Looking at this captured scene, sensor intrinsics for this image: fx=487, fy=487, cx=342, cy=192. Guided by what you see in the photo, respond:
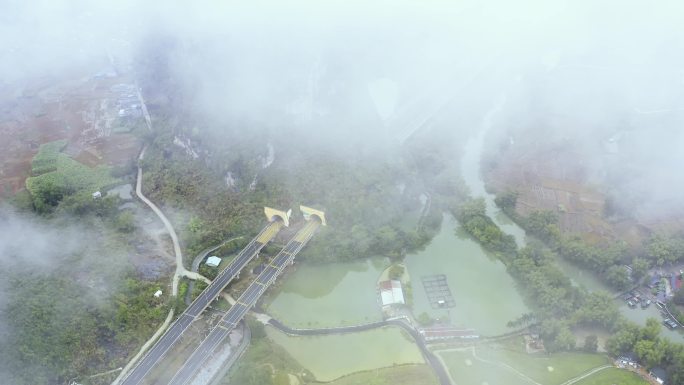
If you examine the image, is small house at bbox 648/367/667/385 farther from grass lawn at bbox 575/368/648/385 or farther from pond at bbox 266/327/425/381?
pond at bbox 266/327/425/381

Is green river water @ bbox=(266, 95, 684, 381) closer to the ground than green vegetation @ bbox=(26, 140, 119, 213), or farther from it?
closer to the ground

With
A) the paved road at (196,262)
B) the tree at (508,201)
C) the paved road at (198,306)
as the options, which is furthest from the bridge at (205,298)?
the tree at (508,201)

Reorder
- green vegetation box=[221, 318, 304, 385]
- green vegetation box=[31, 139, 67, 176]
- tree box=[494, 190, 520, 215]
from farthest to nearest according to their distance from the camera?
1. green vegetation box=[31, 139, 67, 176]
2. tree box=[494, 190, 520, 215]
3. green vegetation box=[221, 318, 304, 385]

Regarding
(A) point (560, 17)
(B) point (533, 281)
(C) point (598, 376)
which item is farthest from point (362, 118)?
(A) point (560, 17)

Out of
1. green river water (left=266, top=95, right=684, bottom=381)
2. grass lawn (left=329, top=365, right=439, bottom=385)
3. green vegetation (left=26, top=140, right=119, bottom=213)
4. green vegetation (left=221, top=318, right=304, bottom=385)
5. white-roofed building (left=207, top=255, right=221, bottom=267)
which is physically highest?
green vegetation (left=26, top=140, right=119, bottom=213)

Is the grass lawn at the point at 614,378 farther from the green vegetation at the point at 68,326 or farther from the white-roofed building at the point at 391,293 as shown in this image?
the green vegetation at the point at 68,326

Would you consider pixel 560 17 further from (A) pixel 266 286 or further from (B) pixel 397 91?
(A) pixel 266 286


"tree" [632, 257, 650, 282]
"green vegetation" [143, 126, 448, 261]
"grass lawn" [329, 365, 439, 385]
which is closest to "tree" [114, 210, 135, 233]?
"green vegetation" [143, 126, 448, 261]

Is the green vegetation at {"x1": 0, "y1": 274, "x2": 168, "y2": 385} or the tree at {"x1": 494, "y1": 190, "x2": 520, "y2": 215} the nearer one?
the green vegetation at {"x1": 0, "y1": 274, "x2": 168, "y2": 385}
